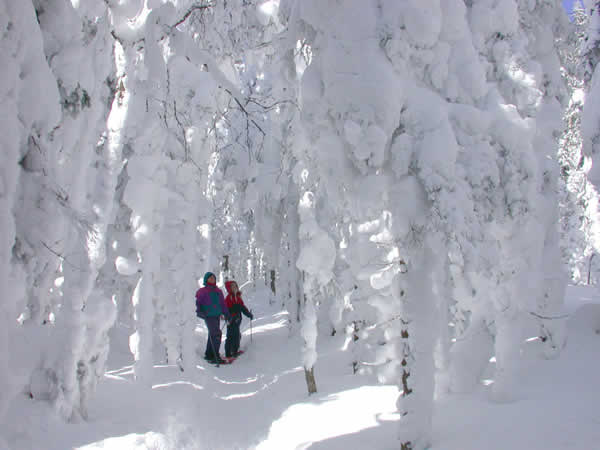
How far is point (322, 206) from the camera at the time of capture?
10.9m

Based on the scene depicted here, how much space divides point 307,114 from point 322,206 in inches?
235

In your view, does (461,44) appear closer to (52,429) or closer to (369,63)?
(369,63)

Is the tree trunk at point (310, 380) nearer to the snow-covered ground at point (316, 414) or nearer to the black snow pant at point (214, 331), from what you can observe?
the snow-covered ground at point (316, 414)

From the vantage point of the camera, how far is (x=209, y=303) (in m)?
11.0

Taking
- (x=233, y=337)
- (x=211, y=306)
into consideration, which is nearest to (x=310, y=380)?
(x=211, y=306)

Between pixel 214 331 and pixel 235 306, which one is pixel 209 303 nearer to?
pixel 214 331

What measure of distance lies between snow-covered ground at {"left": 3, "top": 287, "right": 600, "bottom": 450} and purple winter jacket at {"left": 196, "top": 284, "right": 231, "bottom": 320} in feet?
4.99

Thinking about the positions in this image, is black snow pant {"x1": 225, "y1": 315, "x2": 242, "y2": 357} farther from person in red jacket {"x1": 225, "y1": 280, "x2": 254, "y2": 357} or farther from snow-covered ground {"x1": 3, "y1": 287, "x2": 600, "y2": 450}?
snow-covered ground {"x1": 3, "y1": 287, "x2": 600, "y2": 450}

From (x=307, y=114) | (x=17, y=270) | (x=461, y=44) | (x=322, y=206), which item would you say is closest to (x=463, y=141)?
(x=461, y=44)

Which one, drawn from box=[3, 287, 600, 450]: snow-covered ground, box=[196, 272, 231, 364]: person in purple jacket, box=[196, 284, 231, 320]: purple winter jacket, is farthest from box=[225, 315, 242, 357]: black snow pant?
box=[3, 287, 600, 450]: snow-covered ground

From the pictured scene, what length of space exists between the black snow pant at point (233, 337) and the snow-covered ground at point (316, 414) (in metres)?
2.19

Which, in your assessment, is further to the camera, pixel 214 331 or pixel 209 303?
pixel 214 331

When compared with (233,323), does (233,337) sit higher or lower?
lower

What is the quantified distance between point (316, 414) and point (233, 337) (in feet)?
18.6
